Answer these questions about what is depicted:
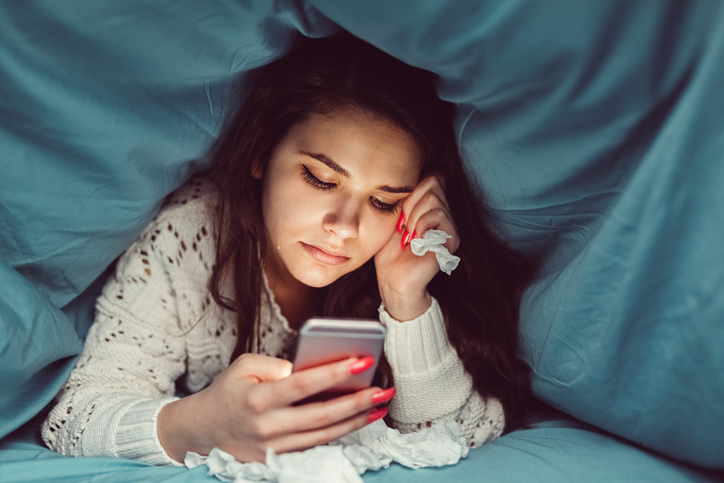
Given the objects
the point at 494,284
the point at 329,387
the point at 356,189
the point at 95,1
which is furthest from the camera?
the point at 494,284

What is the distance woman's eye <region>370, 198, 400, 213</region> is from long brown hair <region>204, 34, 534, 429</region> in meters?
0.09

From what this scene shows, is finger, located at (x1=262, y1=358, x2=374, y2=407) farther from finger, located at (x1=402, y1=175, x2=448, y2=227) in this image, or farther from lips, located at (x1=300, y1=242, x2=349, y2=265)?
finger, located at (x1=402, y1=175, x2=448, y2=227)

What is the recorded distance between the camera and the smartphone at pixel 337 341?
634mm

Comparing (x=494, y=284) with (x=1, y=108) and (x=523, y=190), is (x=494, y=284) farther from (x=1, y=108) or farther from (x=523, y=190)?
(x=1, y=108)

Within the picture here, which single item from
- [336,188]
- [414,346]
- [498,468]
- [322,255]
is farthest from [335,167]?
[498,468]

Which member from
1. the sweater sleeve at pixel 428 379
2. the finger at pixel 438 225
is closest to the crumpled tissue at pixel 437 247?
the finger at pixel 438 225

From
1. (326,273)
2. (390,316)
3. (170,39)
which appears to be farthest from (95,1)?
(390,316)

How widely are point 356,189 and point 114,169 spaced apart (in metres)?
0.34

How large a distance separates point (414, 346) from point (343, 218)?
0.93 feet

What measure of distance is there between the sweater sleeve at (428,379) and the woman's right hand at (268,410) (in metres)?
0.20

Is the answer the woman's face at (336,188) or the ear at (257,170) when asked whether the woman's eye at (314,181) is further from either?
the ear at (257,170)

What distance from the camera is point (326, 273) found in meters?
0.87

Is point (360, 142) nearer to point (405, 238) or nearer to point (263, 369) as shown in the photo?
point (405, 238)

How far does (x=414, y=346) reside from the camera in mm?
942
